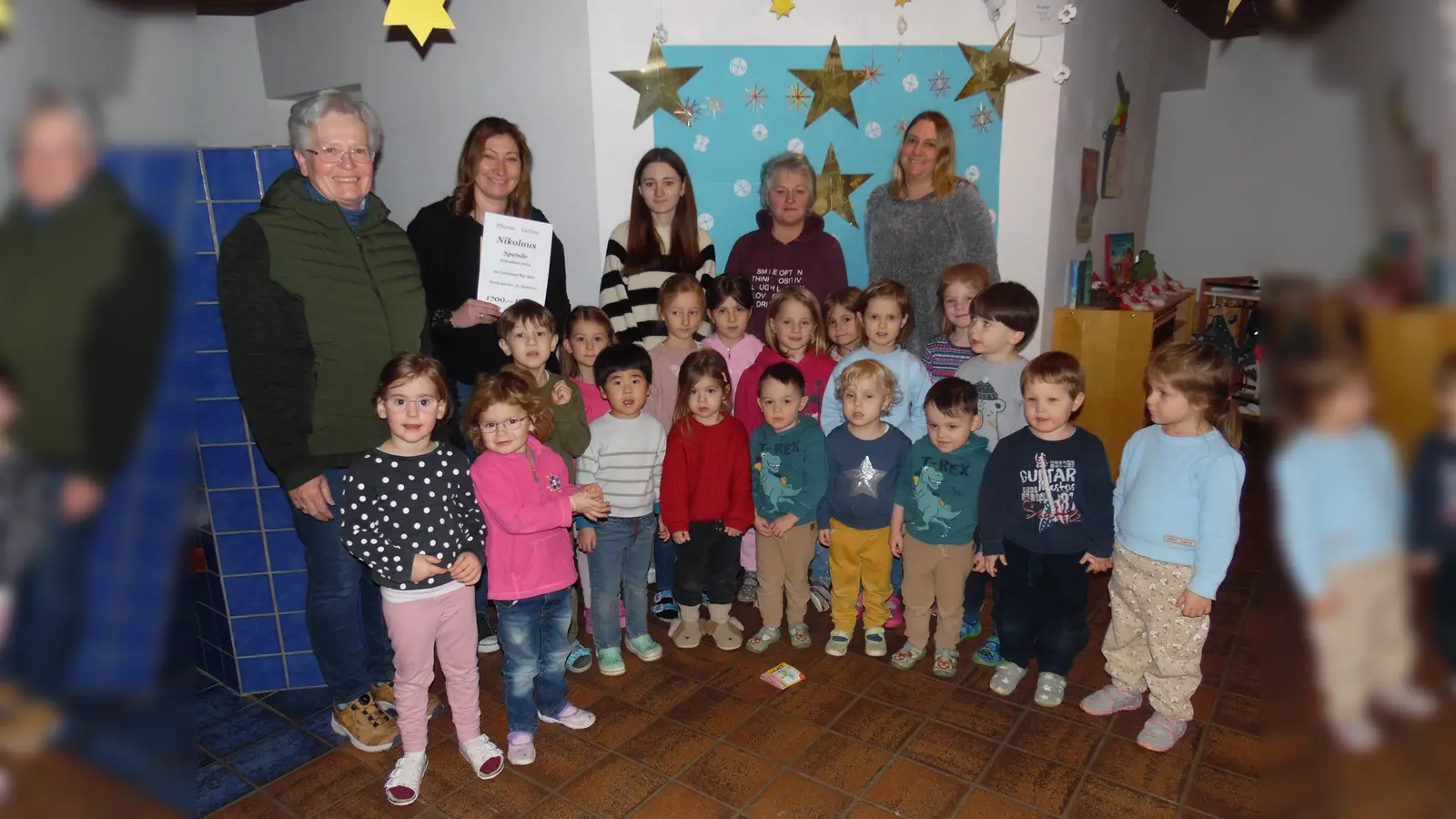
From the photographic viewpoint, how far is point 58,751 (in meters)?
0.28

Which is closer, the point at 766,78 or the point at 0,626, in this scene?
the point at 0,626

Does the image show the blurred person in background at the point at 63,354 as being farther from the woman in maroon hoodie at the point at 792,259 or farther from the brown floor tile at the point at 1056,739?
the woman in maroon hoodie at the point at 792,259

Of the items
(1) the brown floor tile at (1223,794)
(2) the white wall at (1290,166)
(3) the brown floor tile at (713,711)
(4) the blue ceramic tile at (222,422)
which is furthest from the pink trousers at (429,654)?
(2) the white wall at (1290,166)

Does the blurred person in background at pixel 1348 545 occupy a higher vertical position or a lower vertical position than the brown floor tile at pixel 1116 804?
higher

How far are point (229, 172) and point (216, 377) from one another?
620 millimetres

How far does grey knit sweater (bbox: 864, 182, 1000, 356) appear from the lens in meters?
3.54

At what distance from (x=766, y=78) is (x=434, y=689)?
2953 millimetres

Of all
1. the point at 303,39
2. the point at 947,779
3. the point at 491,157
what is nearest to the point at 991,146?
the point at 491,157

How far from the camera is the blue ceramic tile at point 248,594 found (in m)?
2.82

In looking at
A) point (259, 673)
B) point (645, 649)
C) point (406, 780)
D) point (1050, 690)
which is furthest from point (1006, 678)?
point (259, 673)

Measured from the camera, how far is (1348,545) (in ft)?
0.84

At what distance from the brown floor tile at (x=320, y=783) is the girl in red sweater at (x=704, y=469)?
1.20 meters

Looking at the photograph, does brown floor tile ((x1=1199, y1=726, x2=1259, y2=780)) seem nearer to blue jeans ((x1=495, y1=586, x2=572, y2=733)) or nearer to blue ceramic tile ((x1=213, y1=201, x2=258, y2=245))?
blue jeans ((x1=495, y1=586, x2=572, y2=733))

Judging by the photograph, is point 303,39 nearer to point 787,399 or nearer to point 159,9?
point 787,399
